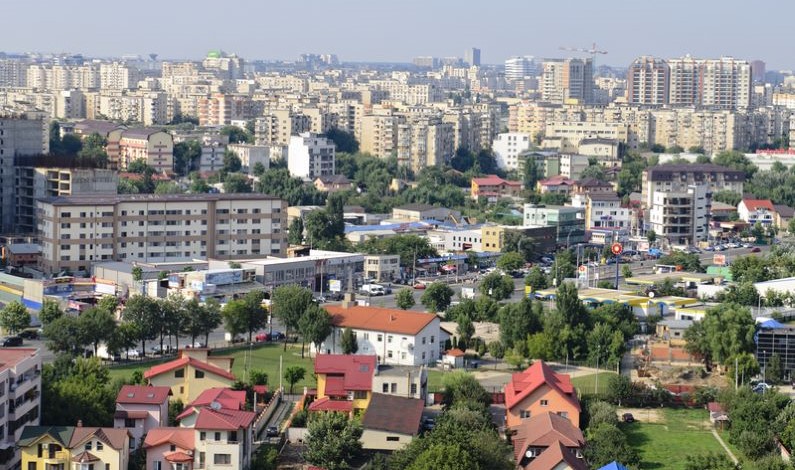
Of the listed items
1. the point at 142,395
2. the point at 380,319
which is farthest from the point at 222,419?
the point at 380,319

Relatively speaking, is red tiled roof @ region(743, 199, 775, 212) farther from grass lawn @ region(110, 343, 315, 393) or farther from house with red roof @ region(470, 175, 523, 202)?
grass lawn @ region(110, 343, 315, 393)

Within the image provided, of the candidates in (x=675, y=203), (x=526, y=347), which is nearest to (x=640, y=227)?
(x=675, y=203)

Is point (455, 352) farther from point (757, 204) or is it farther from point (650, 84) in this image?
point (650, 84)

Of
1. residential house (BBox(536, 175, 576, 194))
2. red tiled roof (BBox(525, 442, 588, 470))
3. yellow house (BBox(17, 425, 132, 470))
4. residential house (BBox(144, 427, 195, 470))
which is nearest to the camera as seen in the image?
yellow house (BBox(17, 425, 132, 470))

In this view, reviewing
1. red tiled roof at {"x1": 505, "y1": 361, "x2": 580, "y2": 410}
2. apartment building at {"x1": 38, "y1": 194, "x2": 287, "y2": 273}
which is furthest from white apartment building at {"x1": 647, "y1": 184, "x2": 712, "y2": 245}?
red tiled roof at {"x1": 505, "y1": 361, "x2": 580, "y2": 410}

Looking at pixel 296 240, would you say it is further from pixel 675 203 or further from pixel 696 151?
pixel 696 151

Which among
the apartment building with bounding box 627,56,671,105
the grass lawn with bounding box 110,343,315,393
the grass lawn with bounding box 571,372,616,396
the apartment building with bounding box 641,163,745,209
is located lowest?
the grass lawn with bounding box 571,372,616,396
